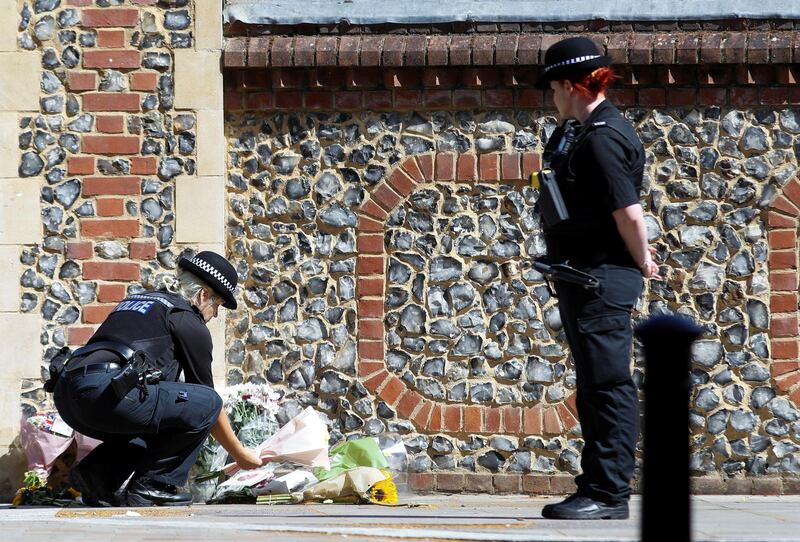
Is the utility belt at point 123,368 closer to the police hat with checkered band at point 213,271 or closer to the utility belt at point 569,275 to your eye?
the police hat with checkered band at point 213,271

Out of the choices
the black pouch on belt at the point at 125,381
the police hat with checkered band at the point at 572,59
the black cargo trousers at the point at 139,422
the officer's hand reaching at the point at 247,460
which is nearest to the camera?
the police hat with checkered band at the point at 572,59

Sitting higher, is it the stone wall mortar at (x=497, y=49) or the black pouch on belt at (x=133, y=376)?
the stone wall mortar at (x=497, y=49)

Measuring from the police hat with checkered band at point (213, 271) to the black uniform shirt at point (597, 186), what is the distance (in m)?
1.86

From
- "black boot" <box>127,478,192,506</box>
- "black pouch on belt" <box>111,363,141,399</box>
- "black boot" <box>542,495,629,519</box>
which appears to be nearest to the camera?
"black boot" <box>542,495,629,519</box>

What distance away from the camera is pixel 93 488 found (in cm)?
568

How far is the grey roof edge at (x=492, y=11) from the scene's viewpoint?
23.1ft

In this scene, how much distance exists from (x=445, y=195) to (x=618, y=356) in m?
2.75

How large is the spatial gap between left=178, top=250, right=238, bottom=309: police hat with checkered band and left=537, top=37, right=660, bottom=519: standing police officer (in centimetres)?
183

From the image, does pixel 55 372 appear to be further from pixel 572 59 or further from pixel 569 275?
pixel 572 59

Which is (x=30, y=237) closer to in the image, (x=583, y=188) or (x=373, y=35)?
(x=373, y=35)

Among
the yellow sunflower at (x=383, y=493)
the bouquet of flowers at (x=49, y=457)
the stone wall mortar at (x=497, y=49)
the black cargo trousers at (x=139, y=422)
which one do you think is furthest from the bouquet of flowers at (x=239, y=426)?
the stone wall mortar at (x=497, y=49)

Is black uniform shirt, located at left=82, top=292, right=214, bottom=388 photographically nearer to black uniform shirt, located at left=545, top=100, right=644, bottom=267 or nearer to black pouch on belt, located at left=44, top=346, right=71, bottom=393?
black pouch on belt, located at left=44, top=346, right=71, bottom=393

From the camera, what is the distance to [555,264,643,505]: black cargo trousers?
4.39 meters

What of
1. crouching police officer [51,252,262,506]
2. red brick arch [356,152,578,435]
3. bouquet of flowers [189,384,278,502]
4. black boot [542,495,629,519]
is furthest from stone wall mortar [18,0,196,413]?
black boot [542,495,629,519]
